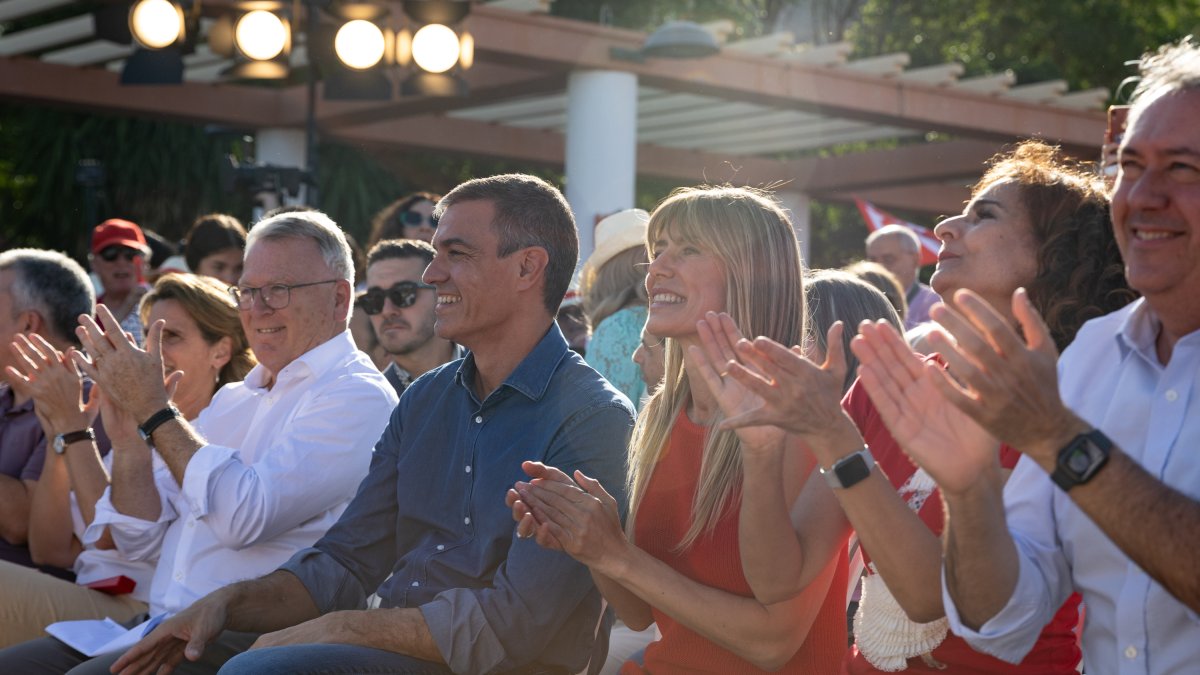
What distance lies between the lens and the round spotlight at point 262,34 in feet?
26.7

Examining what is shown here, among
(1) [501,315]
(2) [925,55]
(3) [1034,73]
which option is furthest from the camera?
(2) [925,55]

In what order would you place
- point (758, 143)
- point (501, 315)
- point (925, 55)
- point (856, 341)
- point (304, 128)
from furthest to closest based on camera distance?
point (925, 55) < point (758, 143) < point (304, 128) < point (501, 315) < point (856, 341)

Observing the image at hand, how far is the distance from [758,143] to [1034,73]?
11860 millimetres

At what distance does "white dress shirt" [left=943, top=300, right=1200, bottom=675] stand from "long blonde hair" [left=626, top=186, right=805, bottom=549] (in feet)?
2.94

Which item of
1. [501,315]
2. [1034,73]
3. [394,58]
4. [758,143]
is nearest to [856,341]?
[501,315]

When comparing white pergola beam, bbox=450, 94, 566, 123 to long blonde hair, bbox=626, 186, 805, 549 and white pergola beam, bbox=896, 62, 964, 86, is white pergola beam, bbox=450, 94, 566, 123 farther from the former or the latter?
long blonde hair, bbox=626, 186, 805, 549

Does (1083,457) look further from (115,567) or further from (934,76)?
(934,76)

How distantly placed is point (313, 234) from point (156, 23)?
4388mm

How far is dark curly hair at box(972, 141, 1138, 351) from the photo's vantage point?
9.46ft

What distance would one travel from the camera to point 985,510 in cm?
212

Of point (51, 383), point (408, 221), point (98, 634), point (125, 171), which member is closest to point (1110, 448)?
point (98, 634)

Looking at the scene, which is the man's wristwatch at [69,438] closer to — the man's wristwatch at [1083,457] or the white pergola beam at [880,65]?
the man's wristwatch at [1083,457]

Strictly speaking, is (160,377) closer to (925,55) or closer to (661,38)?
(661,38)

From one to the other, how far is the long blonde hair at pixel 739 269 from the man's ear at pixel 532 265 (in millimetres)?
533
